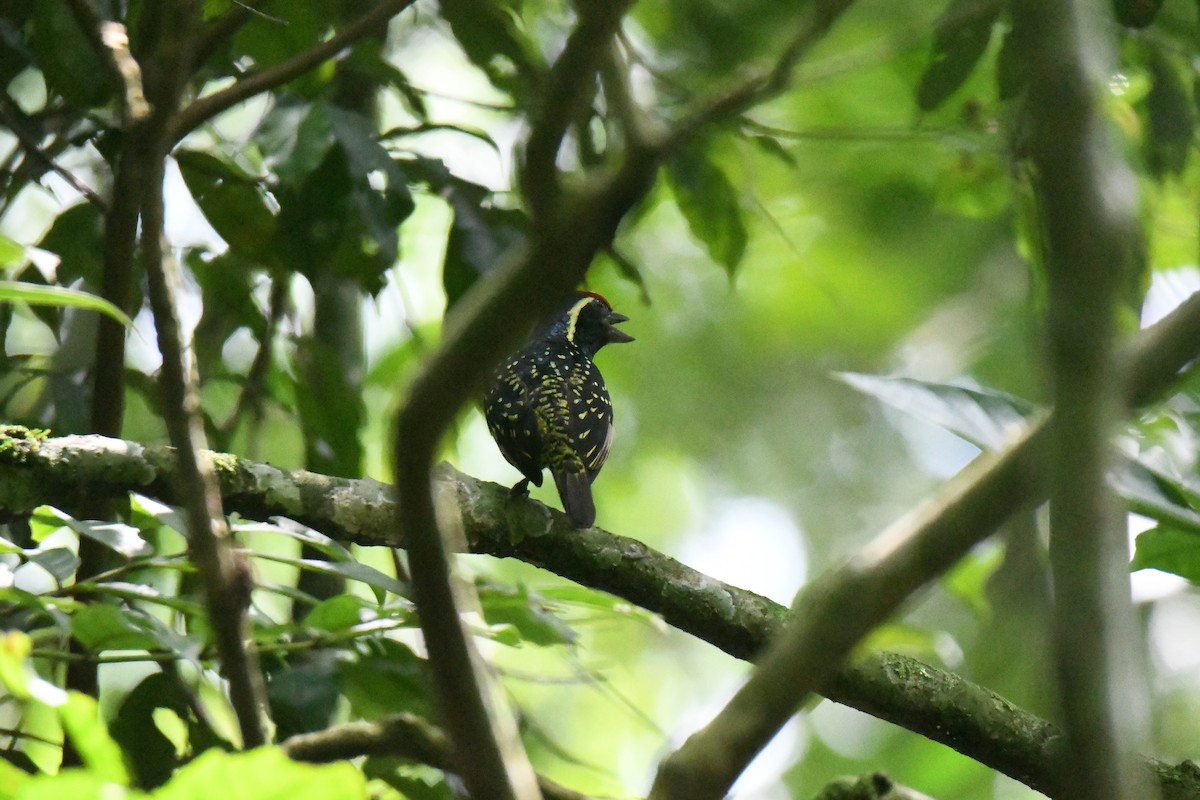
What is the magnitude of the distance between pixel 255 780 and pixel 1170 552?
164 centimetres

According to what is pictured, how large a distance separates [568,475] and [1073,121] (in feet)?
9.14

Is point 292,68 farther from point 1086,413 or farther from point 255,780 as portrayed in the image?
point 1086,413

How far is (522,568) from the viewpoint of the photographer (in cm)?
759

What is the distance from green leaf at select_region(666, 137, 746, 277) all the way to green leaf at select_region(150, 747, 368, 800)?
2.62 metres

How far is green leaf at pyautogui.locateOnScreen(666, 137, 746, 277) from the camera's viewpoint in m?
3.35

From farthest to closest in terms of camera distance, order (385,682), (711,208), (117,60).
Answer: (711,208) → (385,682) → (117,60)

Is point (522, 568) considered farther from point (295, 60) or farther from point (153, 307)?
point (153, 307)

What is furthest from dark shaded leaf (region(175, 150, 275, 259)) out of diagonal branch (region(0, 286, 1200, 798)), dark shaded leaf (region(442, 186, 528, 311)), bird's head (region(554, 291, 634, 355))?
bird's head (region(554, 291, 634, 355))

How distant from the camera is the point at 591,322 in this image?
5.14m

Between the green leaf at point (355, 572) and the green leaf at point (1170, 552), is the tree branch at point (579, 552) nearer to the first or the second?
the green leaf at point (355, 572)

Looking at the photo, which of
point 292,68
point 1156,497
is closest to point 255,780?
point 1156,497

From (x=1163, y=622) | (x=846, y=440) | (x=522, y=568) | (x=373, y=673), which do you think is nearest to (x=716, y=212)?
(x=373, y=673)

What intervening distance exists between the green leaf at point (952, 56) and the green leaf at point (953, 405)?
174 centimetres

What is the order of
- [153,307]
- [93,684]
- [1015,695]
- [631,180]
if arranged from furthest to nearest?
[1015,695], [93,684], [153,307], [631,180]
